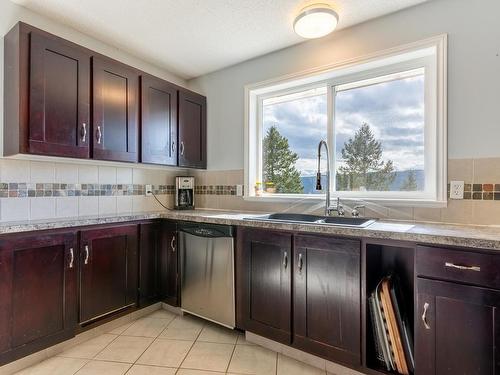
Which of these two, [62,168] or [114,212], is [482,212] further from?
[62,168]

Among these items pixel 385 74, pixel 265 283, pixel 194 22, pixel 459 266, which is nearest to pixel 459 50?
pixel 385 74

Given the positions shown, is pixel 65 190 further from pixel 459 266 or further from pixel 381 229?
pixel 459 266

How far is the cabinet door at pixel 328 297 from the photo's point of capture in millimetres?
1625

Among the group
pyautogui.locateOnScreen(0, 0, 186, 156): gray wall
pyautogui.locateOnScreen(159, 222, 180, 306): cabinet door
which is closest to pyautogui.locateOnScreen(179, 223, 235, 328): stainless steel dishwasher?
pyautogui.locateOnScreen(159, 222, 180, 306): cabinet door

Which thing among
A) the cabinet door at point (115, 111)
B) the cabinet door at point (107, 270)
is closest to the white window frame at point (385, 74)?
the cabinet door at point (115, 111)

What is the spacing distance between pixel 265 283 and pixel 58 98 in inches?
75.5

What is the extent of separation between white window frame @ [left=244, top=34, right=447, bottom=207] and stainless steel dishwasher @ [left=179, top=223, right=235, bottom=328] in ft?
2.29

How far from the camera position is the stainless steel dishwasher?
2154 mm

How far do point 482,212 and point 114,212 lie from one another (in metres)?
2.81

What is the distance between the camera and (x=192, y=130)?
300cm

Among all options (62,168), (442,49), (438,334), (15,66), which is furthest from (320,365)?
(15,66)

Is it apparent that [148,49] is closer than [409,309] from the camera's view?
No

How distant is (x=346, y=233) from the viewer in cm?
164

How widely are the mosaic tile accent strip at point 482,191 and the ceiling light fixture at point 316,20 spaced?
1.43m
